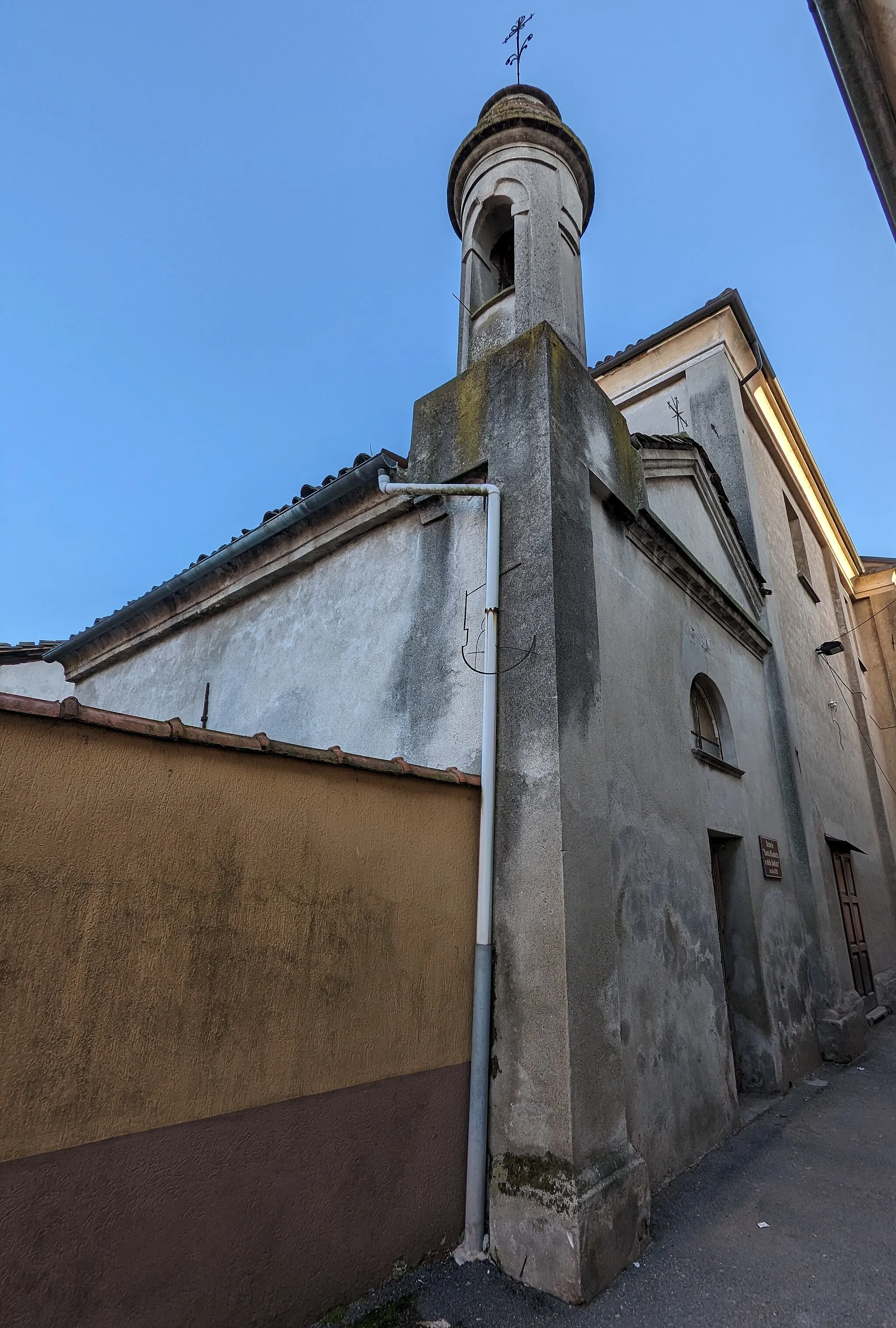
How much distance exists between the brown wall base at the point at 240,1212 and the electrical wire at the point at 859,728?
10438mm

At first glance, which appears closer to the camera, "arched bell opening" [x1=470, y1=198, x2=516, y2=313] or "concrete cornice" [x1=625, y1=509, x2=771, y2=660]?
"concrete cornice" [x1=625, y1=509, x2=771, y2=660]

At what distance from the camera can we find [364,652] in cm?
543

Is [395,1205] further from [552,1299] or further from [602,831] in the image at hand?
[602,831]

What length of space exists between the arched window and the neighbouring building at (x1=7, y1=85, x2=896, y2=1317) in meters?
0.03

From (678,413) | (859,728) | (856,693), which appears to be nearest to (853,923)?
(859,728)

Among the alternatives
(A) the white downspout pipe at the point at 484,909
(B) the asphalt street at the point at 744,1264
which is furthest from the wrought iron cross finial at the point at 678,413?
(B) the asphalt street at the point at 744,1264

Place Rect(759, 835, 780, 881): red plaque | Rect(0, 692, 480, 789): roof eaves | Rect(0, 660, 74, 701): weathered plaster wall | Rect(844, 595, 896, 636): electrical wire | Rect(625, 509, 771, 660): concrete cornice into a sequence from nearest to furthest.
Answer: Rect(0, 692, 480, 789): roof eaves < Rect(625, 509, 771, 660): concrete cornice < Rect(759, 835, 780, 881): red plaque < Rect(0, 660, 74, 701): weathered plaster wall < Rect(844, 595, 896, 636): electrical wire

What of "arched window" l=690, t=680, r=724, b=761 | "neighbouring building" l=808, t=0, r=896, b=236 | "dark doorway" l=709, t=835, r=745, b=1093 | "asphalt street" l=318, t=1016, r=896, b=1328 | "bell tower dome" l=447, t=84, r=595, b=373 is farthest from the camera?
"arched window" l=690, t=680, r=724, b=761

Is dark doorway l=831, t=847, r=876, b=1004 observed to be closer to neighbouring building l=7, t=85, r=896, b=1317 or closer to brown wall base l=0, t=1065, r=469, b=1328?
neighbouring building l=7, t=85, r=896, b=1317

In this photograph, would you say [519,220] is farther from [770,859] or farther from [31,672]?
[31,672]

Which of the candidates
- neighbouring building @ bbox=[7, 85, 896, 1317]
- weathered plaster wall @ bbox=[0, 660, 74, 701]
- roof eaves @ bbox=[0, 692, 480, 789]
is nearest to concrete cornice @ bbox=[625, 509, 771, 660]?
neighbouring building @ bbox=[7, 85, 896, 1317]

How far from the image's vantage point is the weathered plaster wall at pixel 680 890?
4289mm

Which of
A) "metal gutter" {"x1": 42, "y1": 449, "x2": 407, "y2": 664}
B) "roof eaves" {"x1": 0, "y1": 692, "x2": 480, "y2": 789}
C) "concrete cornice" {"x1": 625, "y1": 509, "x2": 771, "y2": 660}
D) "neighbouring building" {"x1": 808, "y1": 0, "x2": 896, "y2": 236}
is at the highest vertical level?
"metal gutter" {"x1": 42, "y1": 449, "x2": 407, "y2": 664}

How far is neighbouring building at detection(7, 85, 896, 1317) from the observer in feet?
11.7
